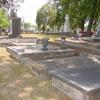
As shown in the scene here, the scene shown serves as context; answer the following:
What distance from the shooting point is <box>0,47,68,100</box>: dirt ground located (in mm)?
5400

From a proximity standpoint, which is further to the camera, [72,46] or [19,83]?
[72,46]

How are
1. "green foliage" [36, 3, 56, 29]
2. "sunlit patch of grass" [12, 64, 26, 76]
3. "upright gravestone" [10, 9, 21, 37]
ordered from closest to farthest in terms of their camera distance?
1. "sunlit patch of grass" [12, 64, 26, 76]
2. "upright gravestone" [10, 9, 21, 37]
3. "green foliage" [36, 3, 56, 29]

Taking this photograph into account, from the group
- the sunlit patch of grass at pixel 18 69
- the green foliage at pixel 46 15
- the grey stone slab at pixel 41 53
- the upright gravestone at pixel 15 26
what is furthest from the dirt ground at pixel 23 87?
the green foliage at pixel 46 15

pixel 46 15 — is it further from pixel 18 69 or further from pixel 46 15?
pixel 18 69

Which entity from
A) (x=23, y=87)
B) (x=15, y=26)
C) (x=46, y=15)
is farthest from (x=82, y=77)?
(x=46, y=15)

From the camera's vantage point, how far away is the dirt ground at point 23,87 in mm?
5400

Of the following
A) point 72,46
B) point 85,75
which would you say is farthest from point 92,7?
point 85,75

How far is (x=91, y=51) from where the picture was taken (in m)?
11.0

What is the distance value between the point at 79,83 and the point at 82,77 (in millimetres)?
536

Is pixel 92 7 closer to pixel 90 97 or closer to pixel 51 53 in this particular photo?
pixel 51 53

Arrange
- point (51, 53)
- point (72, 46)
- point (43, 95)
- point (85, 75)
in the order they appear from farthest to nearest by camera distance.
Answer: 1. point (72, 46)
2. point (51, 53)
3. point (85, 75)
4. point (43, 95)

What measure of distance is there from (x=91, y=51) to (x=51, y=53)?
2.25 m

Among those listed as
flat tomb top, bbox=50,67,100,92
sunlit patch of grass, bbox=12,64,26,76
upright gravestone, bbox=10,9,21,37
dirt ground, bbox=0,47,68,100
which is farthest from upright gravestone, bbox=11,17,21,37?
flat tomb top, bbox=50,67,100,92

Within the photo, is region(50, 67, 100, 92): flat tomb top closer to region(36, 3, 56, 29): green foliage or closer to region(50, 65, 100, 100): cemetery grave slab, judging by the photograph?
region(50, 65, 100, 100): cemetery grave slab
